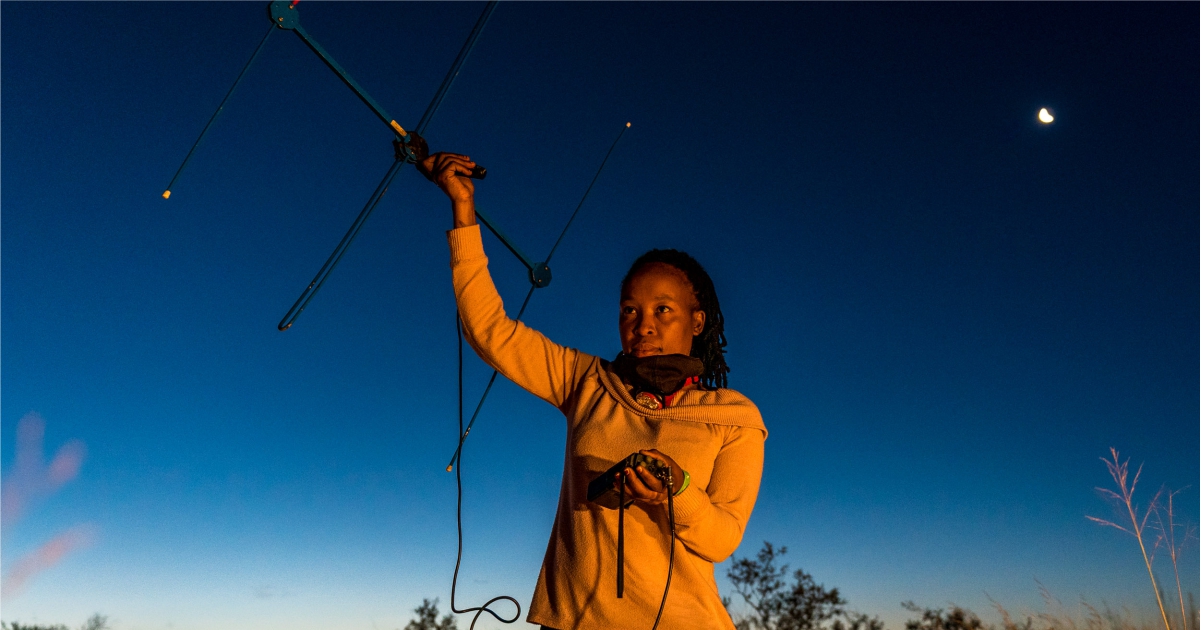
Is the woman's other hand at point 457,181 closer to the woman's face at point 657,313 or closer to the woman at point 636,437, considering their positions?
the woman at point 636,437

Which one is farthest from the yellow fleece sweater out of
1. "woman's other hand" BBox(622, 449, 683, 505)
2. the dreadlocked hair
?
the dreadlocked hair

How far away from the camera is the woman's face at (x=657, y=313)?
9.41 feet

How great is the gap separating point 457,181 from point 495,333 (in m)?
0.48

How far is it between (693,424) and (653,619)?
60cm

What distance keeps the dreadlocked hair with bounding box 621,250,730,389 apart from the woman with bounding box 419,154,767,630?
19mm

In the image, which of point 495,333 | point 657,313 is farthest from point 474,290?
point 657,313

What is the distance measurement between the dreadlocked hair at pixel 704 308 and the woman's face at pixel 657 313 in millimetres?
46

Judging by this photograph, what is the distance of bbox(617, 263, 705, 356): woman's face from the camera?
113 inches

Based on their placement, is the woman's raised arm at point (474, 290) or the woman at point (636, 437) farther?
the woman's raised arm at point (474, 290)

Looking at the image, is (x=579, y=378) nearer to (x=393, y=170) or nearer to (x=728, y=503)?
(x=728, y=503)

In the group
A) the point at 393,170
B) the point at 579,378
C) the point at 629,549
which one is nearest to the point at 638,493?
the point at 629,549

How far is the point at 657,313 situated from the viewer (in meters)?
2.92

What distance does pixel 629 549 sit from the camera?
7.79ft

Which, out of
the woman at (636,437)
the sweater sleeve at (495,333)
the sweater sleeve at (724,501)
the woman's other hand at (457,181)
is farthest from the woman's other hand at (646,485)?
the woman's other hand at (457,181)
